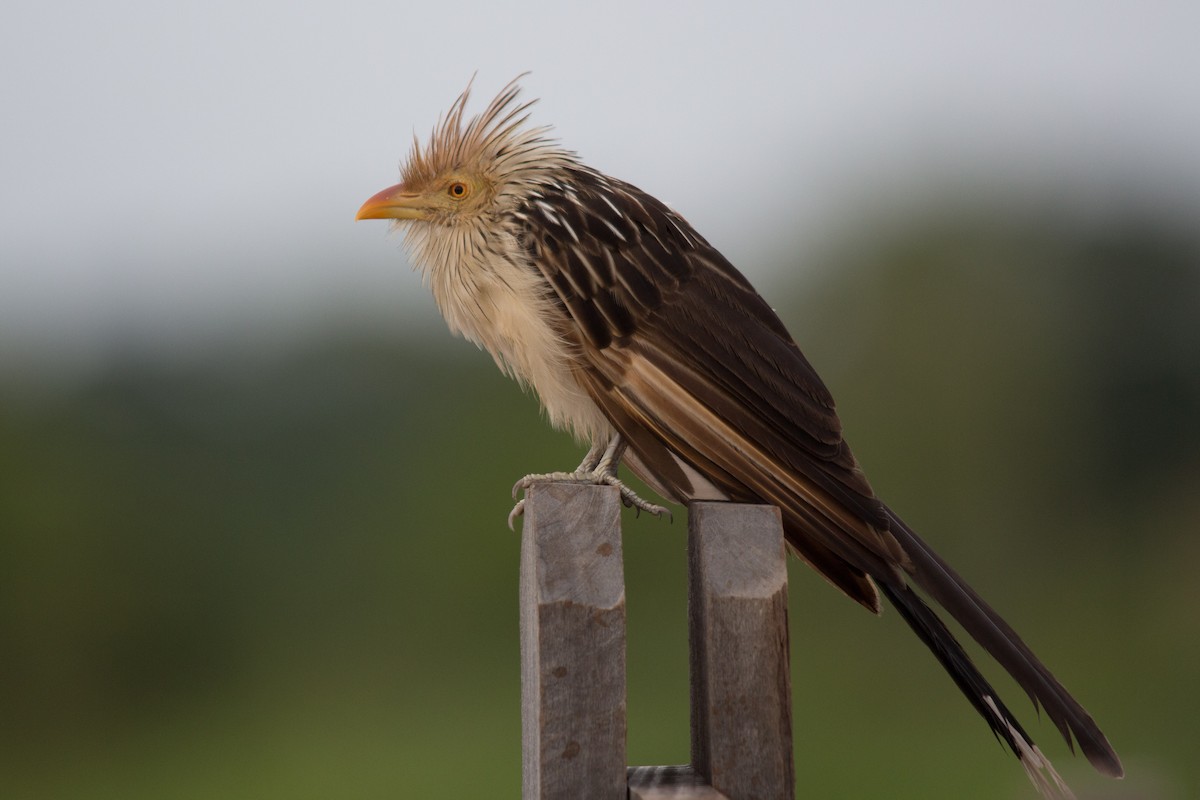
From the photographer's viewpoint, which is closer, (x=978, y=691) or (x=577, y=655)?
(x=577, y=655)

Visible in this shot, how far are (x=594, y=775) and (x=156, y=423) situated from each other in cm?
1826

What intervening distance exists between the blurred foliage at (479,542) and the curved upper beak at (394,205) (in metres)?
11.3

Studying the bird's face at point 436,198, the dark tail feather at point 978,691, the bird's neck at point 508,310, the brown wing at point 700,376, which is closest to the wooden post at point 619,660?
the brown wing at point 700,376

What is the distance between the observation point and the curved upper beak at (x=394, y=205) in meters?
3.87

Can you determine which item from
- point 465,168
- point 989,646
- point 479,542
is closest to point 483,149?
point 465,168

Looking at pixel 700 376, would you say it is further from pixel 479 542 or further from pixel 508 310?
pixel 479 542

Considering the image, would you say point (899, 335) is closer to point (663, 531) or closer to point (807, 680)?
point (807, 680)

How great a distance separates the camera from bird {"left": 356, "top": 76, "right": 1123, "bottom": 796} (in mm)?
2768

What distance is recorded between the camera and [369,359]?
72.5 feet

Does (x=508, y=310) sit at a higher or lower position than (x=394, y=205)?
lower

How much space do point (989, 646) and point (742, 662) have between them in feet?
2.78

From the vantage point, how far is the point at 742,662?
2.16 metres

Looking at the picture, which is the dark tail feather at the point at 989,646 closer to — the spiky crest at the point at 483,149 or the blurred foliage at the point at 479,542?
the spiky crest at the point at 483,149

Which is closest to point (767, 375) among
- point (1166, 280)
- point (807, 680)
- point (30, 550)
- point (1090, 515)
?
point (30, 550)
